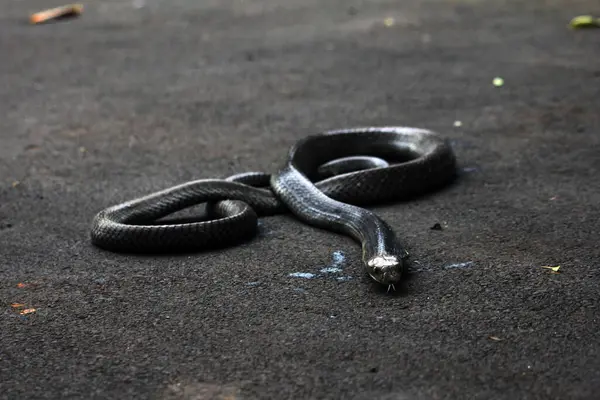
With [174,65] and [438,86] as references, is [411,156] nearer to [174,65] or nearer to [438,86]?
[438,86]

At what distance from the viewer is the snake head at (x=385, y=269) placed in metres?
4.71

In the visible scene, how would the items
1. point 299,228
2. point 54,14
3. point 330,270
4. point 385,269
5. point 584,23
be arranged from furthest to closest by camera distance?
point 54,14 < point 584,23 < point 299,228 < point 330,270 < point 385,269

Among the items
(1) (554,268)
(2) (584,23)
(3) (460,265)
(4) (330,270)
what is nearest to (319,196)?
(4) (330,270)

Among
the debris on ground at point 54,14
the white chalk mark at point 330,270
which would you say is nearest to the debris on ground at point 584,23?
the debris on ground at point 54,14

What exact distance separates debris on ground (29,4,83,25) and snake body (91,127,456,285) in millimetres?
7808

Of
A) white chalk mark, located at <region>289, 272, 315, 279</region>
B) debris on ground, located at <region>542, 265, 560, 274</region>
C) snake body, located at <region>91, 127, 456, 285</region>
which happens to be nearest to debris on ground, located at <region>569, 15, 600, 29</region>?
snake body, located at <region>91, 127, 456, 285</region>

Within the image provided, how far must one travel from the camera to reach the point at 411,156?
7125mm

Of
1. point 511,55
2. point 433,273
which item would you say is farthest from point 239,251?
point 511,55

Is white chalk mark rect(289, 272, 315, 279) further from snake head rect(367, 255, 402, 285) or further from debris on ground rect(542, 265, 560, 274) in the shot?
debris on ground rect(542, 265, 560, 274)

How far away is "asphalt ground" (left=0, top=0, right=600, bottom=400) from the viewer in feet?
13.1

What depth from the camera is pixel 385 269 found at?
4738 mm

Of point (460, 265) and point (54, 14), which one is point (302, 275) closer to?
point (460, 265)

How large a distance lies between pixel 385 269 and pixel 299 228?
1.18m

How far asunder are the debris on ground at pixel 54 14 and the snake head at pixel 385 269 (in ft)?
32.8
